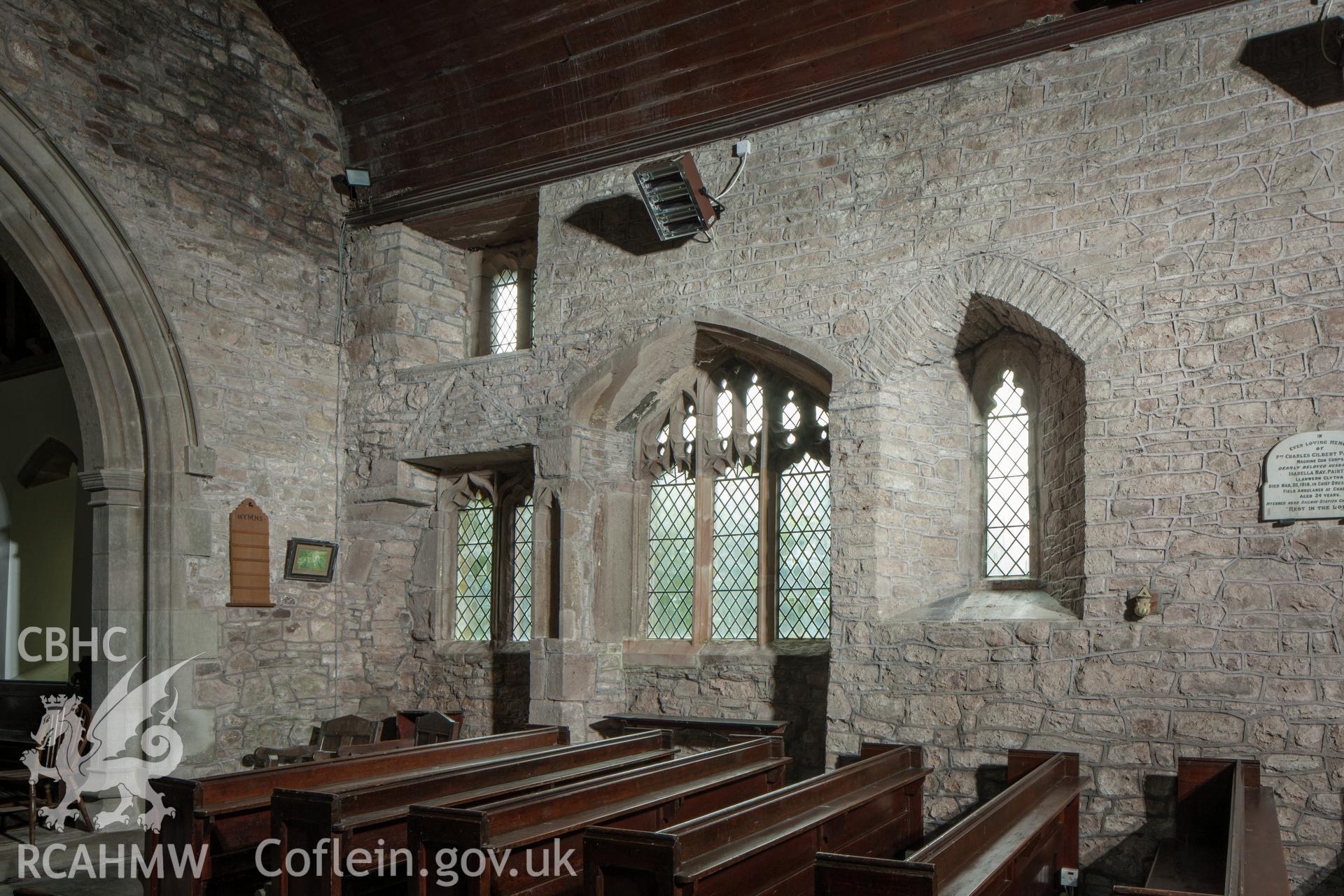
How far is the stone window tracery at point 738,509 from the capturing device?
25.6 feet

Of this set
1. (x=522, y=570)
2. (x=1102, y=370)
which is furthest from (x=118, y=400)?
(x=1102, y=370)

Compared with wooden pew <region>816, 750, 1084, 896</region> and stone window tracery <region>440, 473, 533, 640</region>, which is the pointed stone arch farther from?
stone window tracery <region>440, 473, 533, 640</region>

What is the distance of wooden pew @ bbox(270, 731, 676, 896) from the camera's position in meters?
3.95

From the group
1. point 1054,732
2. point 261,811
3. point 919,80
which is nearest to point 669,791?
point 261,811

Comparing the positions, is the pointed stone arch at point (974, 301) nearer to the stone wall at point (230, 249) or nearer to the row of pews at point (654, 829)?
the row of pews at point (654, 829)

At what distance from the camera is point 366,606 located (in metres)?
9.05

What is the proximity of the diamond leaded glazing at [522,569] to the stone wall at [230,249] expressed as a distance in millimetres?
1409

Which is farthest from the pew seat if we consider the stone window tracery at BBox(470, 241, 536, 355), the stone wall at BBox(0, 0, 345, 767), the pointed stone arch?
the stone window tracery at BBox(470, 241, 536, 355)

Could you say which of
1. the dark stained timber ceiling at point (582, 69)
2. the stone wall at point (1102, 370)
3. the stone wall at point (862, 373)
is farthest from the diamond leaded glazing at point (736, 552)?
the dark stained timber ceiling at point (582, 69)

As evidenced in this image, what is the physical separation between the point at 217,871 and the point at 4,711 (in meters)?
6.11

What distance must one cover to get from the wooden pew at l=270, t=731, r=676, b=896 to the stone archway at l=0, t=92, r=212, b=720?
3486 millimetres

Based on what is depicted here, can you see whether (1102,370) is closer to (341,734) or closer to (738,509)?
(738,509)

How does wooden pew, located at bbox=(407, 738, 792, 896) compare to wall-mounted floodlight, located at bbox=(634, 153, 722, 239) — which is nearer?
wooden pew, located at bbox=(407, 738, 792, 896)

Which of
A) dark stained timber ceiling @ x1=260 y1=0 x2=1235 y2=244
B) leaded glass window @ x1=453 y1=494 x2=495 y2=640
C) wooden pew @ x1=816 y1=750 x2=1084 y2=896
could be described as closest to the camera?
wooden pew @ x1=816 y1=750 x2=1084 y2=896
